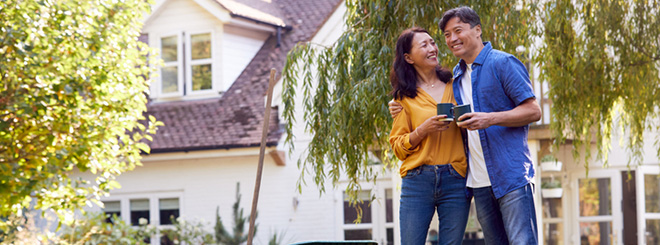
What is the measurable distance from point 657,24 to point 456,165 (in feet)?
19.3

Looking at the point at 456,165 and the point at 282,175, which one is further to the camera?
the point at 282,175

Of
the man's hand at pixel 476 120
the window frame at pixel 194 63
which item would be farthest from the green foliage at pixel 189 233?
the man's hand at pixel 476 120

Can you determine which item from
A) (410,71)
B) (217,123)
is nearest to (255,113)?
(217,123)

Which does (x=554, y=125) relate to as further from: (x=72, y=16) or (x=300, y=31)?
(x=300, y=31)

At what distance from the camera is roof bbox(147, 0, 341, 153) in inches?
549

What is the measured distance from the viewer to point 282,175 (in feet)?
45.4

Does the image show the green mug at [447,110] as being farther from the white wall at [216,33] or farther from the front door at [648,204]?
the white wall at [216,33]

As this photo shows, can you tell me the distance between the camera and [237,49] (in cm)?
1500

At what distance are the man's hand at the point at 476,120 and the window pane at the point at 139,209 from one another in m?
12.3

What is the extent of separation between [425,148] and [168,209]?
11.8 metres

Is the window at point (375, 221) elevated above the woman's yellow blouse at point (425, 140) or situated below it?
below

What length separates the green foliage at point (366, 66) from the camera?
7.14 meters

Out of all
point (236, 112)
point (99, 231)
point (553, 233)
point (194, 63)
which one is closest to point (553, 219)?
point (553, 233)

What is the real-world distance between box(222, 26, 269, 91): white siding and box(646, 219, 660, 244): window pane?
23.2 feet
